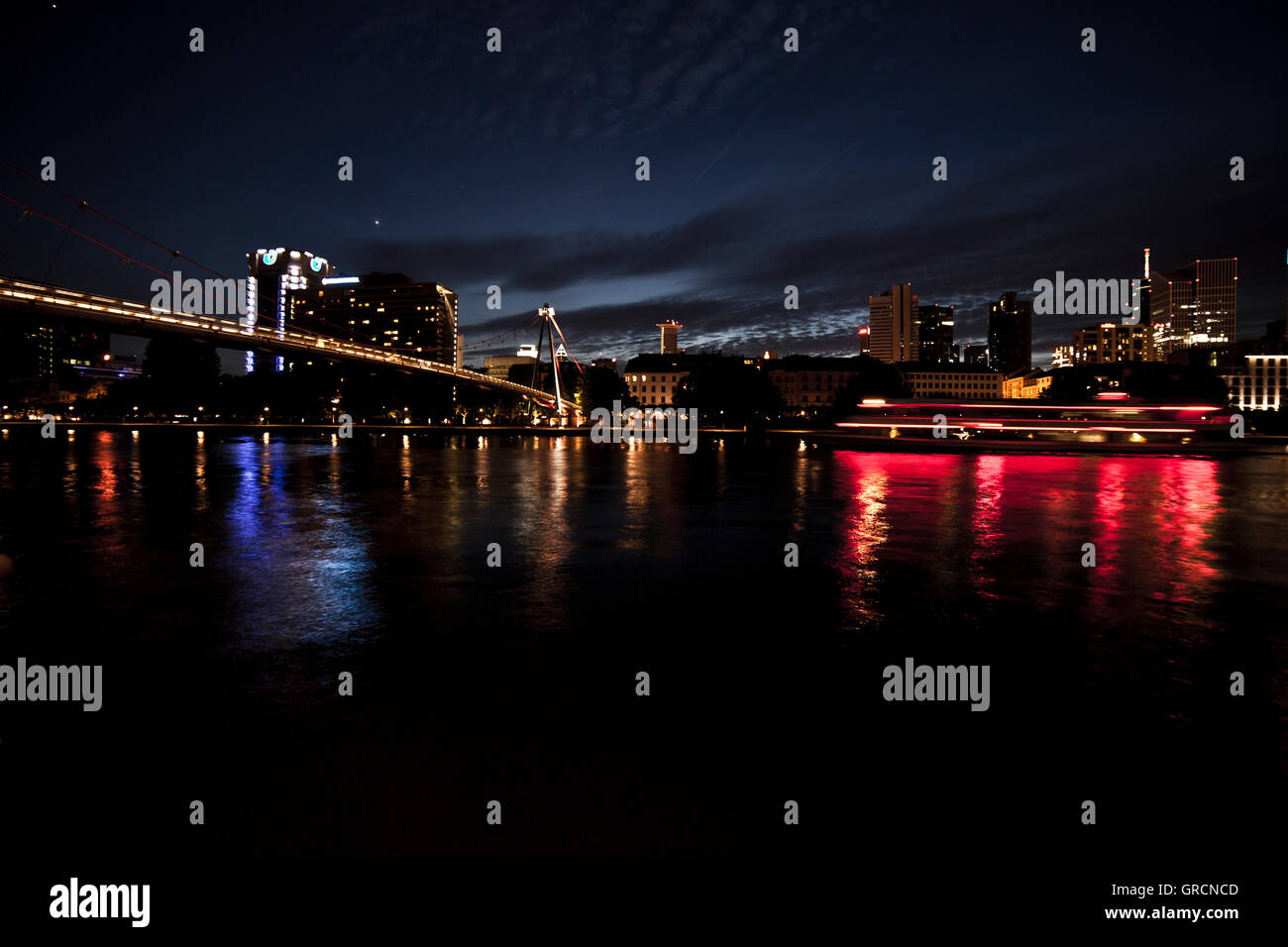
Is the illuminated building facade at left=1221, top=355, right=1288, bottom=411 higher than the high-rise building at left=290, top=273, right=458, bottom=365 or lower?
lower

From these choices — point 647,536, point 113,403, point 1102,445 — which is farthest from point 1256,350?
point 113,403

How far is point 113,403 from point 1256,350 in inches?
9720

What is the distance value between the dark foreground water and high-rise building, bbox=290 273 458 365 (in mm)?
135859

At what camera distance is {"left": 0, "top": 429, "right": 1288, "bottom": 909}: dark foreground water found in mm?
3309

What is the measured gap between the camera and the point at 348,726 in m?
4.25

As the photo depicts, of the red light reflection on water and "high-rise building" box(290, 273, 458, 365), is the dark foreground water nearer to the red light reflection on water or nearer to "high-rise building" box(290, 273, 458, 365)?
the red light reflection on water

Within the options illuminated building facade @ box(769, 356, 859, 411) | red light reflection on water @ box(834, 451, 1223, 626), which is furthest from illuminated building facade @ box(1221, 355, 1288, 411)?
red light reflection on water @ box(834, 451, 1223, 626)

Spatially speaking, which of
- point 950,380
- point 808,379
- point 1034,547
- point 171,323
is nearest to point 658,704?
point 1034,547

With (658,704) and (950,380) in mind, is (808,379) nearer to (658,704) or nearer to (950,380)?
(950,380)

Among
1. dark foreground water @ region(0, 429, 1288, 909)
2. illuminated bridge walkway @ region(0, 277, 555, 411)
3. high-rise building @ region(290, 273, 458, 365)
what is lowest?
dark foreground water @ region(0, 429, 1288, 909)

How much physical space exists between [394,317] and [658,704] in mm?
169584

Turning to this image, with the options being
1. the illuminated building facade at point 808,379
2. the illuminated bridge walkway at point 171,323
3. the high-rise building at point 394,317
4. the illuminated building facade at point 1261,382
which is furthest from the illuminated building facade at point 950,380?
the illuminated bridge walkway at point 171,323
